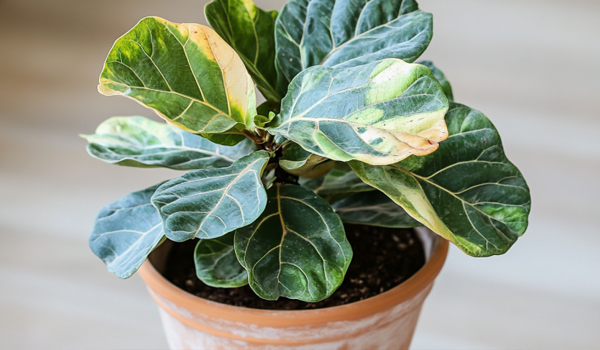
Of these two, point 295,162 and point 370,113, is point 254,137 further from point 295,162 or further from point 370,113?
point 370,113

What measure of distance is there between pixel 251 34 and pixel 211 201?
31 cm

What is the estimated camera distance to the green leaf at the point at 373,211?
86 cm

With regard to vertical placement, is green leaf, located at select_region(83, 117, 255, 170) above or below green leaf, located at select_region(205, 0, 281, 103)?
below

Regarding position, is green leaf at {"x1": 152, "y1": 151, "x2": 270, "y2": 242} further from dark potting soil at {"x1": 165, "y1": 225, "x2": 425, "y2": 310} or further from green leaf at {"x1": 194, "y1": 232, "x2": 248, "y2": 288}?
dark potting soil at {"x1": 165, "y1": 225, "x2": 425, "y2": 310}

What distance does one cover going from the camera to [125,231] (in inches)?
32.6

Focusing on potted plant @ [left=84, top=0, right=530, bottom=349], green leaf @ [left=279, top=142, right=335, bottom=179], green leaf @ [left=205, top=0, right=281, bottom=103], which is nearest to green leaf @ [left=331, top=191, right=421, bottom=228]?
potted plant @ [left=84, top=0, right=530, bottom=349]

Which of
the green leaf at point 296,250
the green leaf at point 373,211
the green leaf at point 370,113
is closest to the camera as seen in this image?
the green leaf at point 370,113

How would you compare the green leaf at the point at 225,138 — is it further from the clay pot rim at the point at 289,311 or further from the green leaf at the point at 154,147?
the clay pot rim at the point at 289,311

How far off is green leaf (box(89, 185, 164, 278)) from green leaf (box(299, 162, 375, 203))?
0.26 meters

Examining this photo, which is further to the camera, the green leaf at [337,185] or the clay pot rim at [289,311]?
the green leaf at [337,185]

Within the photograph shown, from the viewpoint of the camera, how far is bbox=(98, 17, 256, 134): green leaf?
672 millimetres

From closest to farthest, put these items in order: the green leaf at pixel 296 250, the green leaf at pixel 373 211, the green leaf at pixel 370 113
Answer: the green leaf at pixel 370 113, the green leaf at pixel 296 250, the green leaf at pixel 373 211

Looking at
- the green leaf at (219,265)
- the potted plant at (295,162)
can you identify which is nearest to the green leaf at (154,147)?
the potted plant at (295,162)

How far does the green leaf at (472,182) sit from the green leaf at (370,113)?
4.1 inches
